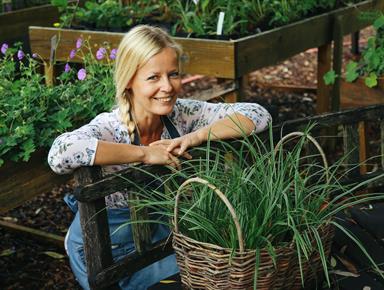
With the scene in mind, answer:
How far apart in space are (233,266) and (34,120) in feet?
4.53

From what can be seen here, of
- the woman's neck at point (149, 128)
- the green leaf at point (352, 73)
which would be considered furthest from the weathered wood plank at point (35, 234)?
the green leaf at point (352, 73)

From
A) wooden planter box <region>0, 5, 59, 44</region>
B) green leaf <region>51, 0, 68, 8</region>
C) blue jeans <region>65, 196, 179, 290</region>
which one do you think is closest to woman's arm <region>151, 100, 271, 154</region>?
blue jeans <region>65, 196, 179, 290</region>

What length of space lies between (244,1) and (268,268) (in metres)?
3.05

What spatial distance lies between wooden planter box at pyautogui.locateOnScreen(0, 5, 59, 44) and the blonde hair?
8.56 feet

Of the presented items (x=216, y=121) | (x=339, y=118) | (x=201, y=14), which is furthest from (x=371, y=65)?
(x=216, y=121)

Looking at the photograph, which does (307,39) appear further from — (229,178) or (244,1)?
(229,178)

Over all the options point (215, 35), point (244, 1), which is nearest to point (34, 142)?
point (215, 35)

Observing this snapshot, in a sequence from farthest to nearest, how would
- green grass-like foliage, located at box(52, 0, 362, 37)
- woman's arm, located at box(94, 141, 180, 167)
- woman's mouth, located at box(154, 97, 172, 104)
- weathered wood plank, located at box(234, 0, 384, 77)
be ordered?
1. green grass-like foliage, located at box(52, 0, 362, 37)
2. weathered wood plank, located at box(234, 0, 384, 77)
3. woman's mouth, located at box(154, 97, 172, 104)
4. woman's arm, located at box(94, 141, 180, 167)

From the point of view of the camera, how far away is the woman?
7.07ft

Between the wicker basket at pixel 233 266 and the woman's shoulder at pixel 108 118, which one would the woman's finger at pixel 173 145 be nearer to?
the woman's shoulder at pixel 108 118

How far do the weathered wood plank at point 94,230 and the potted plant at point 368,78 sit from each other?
7.20 ft

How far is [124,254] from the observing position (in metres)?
2.45

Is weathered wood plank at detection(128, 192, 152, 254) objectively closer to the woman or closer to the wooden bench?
the wooden bench

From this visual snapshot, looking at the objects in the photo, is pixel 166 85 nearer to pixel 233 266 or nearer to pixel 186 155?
pixel 186 155
